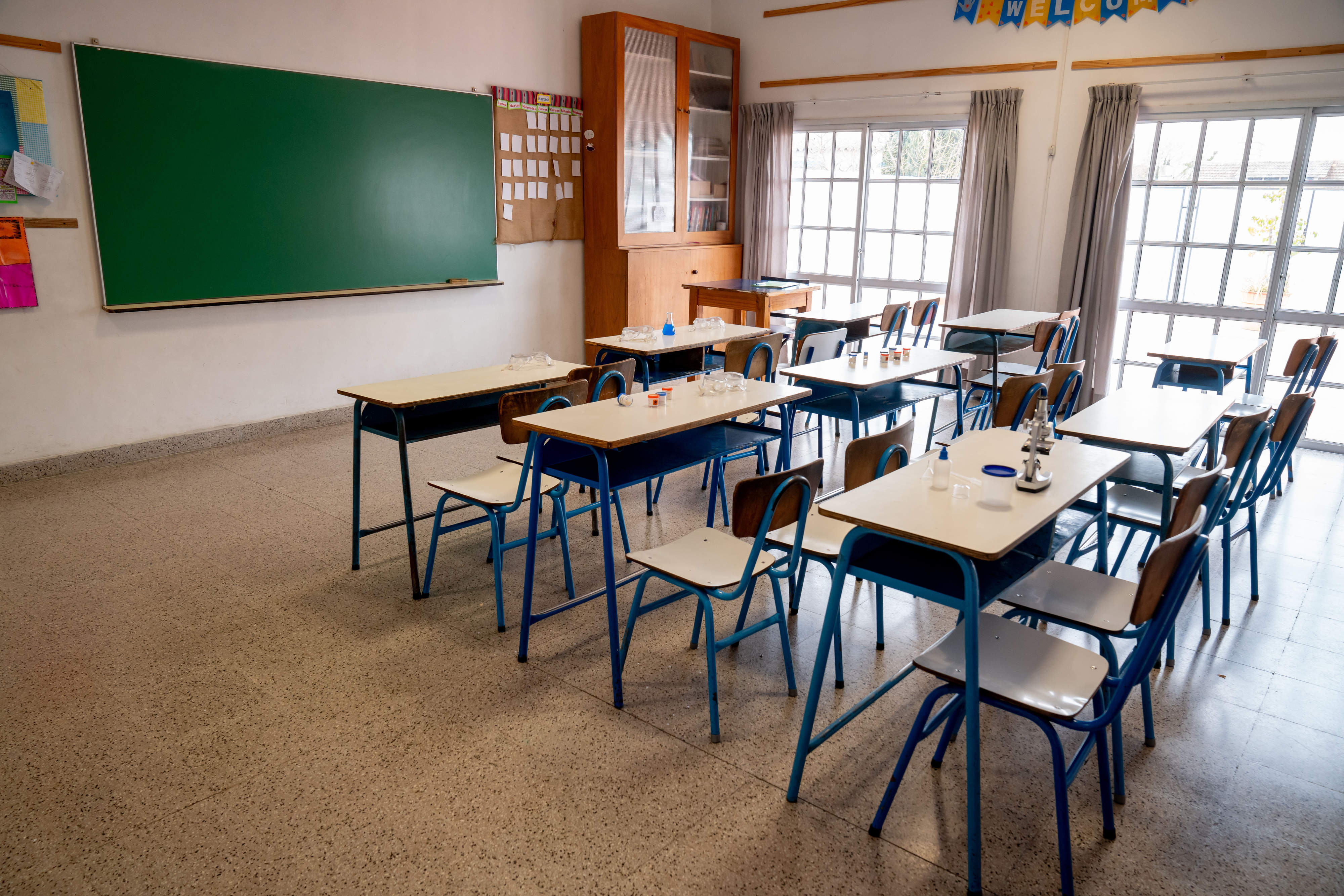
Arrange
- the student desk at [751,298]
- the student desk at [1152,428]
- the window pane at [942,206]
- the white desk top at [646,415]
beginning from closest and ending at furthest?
1. the white desk top at [646,415]
2. the student desk at [1152,428]
3. the student desk at [751,298]
4. the window pane at [942,206]

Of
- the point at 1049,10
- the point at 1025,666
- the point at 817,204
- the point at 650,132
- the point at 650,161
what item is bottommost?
the point at 1025,666

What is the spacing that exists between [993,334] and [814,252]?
2.87m

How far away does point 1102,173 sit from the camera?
20.5 feet

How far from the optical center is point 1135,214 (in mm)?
6363

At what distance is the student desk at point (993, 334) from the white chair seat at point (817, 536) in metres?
2.77

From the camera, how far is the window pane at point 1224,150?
5.89 m

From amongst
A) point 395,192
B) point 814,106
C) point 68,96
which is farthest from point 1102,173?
point 68,96

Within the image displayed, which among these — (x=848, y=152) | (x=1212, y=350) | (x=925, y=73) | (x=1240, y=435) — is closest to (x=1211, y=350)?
(x=1212, y=350)

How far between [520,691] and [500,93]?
16.7 feet

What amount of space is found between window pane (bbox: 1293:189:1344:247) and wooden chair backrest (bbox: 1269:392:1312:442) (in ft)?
10.8

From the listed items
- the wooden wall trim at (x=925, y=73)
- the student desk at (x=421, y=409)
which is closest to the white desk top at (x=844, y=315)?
the wooden wall trim at (x=925, y=73)

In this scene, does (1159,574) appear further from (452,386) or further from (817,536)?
(452,386)

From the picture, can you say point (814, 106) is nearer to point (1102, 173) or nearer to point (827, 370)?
point (1102, 173)

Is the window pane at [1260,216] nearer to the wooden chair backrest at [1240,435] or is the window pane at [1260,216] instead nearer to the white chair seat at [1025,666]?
the wooden chair backrest at [1240,435]
